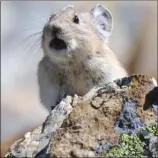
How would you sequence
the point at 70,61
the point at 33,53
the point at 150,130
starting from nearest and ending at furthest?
the point at 150,130 < the point at 70,61 < the point at 33,53

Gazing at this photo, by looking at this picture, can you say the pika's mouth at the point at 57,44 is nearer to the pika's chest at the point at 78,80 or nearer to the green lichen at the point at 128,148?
the pika's chest at the point at 78,80

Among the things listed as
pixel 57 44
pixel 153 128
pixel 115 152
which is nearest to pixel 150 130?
pixel 153 128

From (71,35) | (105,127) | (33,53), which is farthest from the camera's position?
(33,53)

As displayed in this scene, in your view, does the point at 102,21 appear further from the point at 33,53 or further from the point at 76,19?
the point at 33,53

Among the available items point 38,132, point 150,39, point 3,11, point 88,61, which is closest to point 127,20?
point 150,39

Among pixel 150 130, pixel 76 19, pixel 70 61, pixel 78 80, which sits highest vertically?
pixel 76 19

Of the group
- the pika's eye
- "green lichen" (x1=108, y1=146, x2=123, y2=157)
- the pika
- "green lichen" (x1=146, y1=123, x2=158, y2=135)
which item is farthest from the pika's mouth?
"green lichen" (x1=108, y1=146, x2=123, y2=157)

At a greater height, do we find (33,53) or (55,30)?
(33,53)

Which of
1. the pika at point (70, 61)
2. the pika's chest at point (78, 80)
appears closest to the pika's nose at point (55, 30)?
the pika at point (70, 61)
